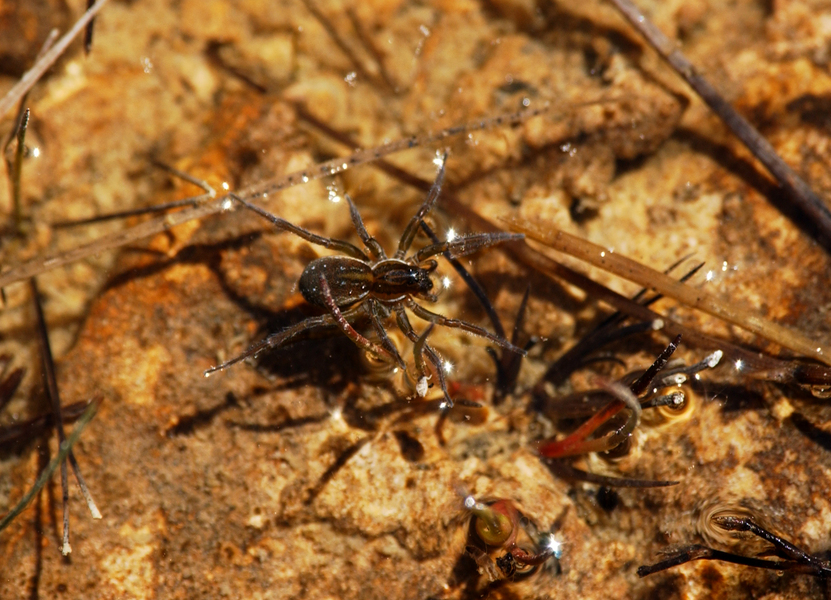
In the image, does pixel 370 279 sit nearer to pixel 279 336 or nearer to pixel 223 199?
pixel 279 336

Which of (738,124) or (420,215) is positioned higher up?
(420,215)

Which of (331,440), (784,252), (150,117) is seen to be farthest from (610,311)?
(150,117)

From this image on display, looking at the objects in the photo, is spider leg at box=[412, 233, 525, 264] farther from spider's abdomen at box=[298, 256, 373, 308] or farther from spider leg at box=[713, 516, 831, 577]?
spider leg at box=[713, 516, 831, 577]

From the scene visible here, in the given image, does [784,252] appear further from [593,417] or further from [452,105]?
[452,105]

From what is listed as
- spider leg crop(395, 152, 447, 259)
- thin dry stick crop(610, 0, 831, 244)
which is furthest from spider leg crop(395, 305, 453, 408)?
thin dry stick crop(610, 0, 831, 244)

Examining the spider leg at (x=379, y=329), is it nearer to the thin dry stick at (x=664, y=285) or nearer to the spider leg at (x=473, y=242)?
the spider leg at (x=473, y=242)

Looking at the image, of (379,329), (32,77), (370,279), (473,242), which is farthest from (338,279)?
(32,77)
